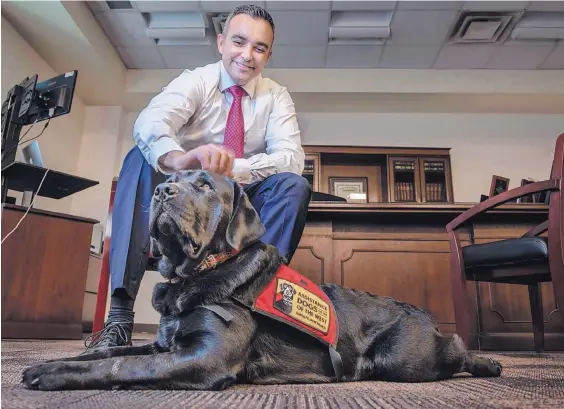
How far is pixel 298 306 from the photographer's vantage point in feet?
3.30

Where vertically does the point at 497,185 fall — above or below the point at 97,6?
below

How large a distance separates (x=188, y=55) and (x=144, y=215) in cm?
371

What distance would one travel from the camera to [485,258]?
7.07ft

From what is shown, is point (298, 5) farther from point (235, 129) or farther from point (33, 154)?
point (235, 129)

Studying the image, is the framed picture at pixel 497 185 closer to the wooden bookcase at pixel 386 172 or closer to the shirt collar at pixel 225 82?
the wooden bookcase at pixel 386 172

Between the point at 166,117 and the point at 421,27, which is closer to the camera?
the point at 166,117

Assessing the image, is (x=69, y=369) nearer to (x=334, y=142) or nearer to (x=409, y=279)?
(x=409, y=279)

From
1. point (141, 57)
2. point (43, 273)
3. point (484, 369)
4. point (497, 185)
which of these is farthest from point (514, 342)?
point (141, 57)

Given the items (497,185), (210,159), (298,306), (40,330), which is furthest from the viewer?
(497,185)

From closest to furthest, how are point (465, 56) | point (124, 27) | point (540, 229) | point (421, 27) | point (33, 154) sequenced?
point (540, 229) < point (33, 154) < point (421, 27) < point (124, 27) < point (465, 56)

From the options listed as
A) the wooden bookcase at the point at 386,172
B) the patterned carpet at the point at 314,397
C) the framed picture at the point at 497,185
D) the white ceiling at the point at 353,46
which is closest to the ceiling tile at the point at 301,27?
the white ceiling at the point at 353,46

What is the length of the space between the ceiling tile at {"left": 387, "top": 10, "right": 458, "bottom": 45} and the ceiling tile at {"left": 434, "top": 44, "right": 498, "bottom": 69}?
249mm

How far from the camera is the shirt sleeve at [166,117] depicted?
154cm

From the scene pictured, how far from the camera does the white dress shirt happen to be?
5.56 feet
